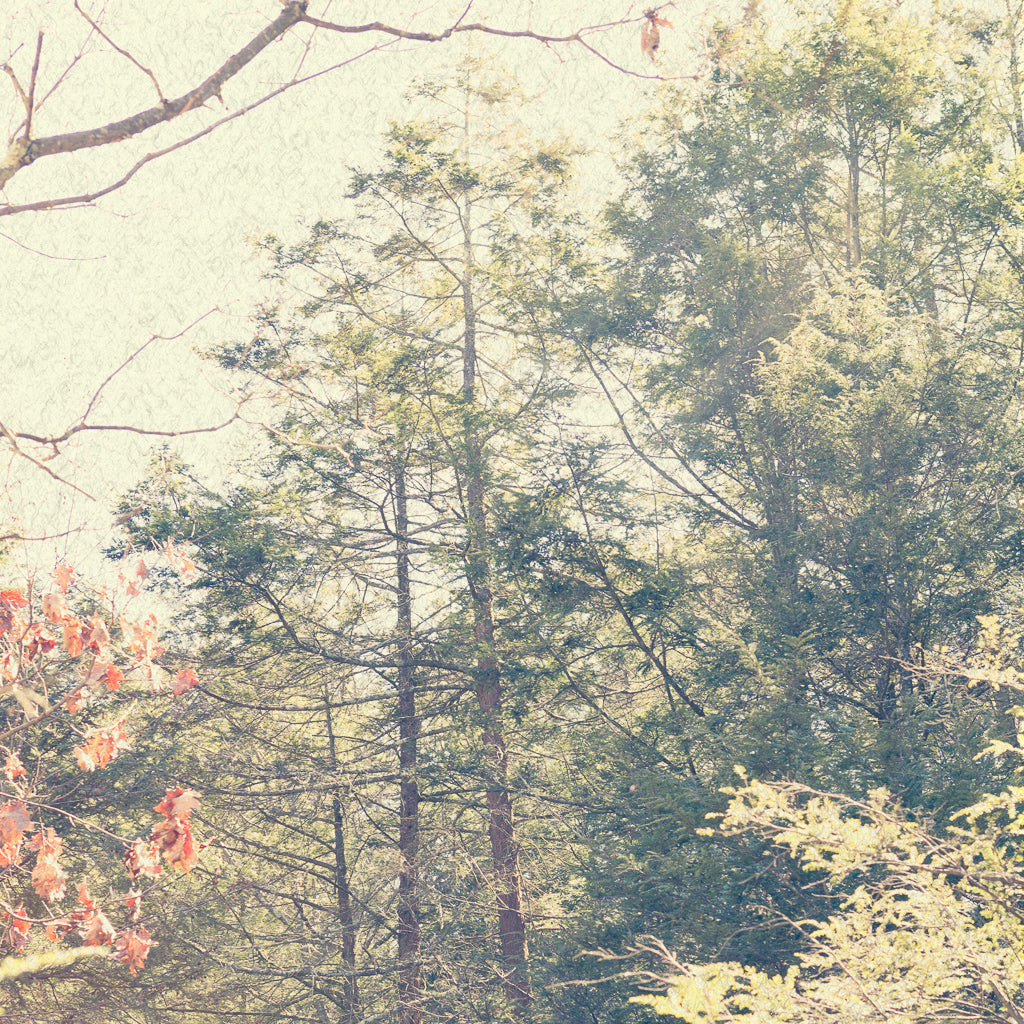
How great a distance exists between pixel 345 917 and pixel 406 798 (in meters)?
1.75

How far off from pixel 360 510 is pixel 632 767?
5.78 m

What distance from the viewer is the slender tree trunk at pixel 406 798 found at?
10672 millimetres

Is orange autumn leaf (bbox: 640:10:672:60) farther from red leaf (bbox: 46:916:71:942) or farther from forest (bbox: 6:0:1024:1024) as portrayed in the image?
forest (bbox: 6:0:1024:1024)

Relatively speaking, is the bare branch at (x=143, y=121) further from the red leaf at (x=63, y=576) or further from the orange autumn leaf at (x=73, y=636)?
the red leaf at (x=63, y=576)

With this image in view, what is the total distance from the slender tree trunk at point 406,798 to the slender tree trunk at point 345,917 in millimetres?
555

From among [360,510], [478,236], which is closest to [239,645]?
[360,510]

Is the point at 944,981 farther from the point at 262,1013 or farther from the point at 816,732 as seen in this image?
the point at 262,1013

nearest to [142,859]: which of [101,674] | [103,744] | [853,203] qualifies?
[103,744]

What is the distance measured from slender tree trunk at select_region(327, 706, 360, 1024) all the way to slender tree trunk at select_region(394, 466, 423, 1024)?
555 mm

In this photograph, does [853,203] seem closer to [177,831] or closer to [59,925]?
[177,831]

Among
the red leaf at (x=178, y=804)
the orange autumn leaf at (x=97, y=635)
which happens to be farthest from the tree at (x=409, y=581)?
the red leaf at (x=178, y=804)

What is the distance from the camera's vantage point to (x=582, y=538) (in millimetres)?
10125

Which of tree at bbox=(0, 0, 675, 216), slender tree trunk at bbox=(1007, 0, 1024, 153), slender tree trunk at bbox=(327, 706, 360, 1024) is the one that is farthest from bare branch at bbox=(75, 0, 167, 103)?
slender tree trunk at bbox=(1007, 0, 1024, 153)

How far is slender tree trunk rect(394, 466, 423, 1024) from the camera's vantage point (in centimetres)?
1067
